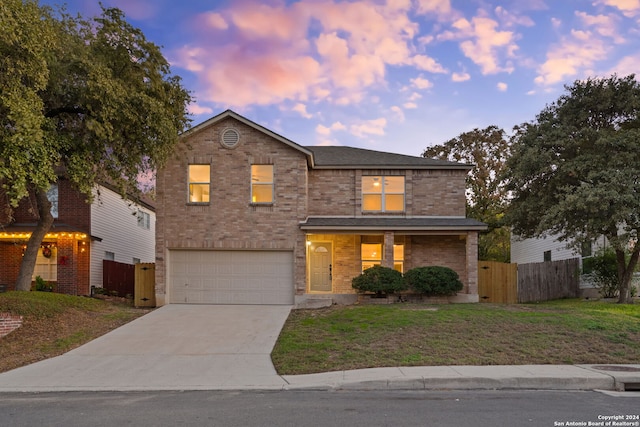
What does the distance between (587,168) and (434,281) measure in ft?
21.4

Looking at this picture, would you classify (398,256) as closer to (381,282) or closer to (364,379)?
(381,282)

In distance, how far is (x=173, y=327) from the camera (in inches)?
579

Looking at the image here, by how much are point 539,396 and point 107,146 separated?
1380 centimetres

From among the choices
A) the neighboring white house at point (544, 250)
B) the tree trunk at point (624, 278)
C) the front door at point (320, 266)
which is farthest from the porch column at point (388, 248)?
the tree trunk at point (624, 278)

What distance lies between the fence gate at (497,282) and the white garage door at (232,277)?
7.60 meters

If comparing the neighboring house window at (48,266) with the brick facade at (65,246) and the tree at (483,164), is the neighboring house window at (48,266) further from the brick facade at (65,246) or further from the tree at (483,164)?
the tree at (483,164)

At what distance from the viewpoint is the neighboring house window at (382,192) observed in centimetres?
2020

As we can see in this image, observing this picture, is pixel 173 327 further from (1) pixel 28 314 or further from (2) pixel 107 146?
(2) pixel 107 146

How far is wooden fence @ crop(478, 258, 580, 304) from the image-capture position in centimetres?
2014

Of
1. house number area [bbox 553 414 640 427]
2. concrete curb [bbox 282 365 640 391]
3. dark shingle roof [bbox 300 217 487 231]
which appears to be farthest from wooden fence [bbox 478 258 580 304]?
house number area [bbox 553 414 640 427]

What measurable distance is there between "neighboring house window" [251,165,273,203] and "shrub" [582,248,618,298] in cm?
1372

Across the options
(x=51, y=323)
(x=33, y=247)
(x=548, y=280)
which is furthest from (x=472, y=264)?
(x=33, y=247)

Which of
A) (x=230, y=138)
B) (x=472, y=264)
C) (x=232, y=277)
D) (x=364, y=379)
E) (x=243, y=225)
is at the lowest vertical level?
(x=364, y=379)

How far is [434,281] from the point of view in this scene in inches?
715
